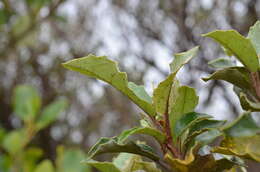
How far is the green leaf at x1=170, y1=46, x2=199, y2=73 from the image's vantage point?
49 centimetres

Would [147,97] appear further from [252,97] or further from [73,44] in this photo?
[73,44]

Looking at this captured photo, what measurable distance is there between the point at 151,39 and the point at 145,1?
0.29 meters

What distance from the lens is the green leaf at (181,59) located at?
495 millimetres

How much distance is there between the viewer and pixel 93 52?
140 inches

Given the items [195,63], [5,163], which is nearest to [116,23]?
[195,63]

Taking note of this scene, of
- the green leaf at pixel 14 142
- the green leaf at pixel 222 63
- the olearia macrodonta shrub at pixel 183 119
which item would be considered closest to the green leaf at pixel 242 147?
the olearia macrodonta shrub at pixel 183 119

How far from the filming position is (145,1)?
3131mm

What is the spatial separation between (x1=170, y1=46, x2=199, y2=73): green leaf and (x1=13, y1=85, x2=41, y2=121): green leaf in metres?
1.33

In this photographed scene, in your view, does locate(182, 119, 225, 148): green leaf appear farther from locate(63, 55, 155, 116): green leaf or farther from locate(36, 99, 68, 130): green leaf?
locate(36, 99, 68, 130): green leaf

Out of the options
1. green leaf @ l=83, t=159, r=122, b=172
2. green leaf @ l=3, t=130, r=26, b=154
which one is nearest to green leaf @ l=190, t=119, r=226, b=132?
green leaf @ l=83, t=159, r=122, b=172

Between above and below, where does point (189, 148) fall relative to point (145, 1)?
below

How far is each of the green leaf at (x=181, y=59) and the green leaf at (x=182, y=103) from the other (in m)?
0.04

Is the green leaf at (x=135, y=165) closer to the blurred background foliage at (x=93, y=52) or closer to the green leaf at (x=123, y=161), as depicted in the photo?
the green leaf at (x=123, y=161)

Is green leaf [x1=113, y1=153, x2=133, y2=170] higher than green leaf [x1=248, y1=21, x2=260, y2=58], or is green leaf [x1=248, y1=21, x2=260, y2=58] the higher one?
green leaf [x1=248, y1=21, x2=260, y2=58]
